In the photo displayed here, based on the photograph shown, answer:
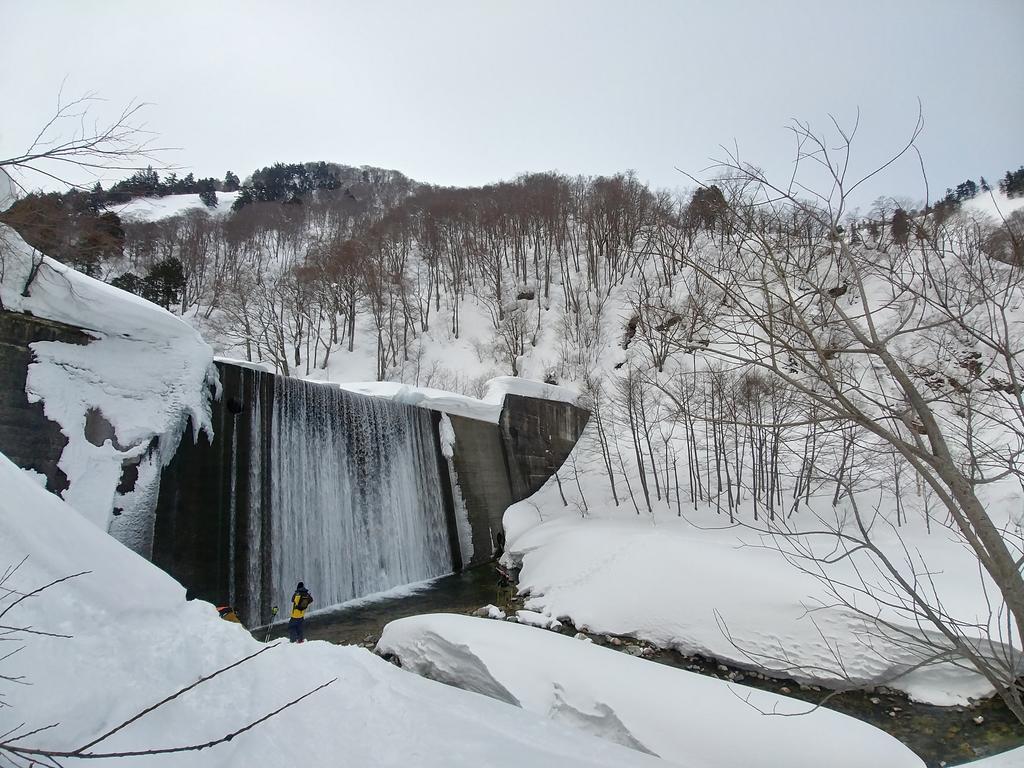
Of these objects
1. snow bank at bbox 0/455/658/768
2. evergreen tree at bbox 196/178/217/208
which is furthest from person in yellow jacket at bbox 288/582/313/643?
evergreen tree at bbox 196/178/217/208

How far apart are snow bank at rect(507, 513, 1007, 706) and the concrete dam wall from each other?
338 cm

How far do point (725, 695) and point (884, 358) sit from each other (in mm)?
4619

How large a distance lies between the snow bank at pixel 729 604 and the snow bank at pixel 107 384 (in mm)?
8184

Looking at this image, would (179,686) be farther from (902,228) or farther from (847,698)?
(847,698)

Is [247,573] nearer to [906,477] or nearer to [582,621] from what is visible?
[582,621]

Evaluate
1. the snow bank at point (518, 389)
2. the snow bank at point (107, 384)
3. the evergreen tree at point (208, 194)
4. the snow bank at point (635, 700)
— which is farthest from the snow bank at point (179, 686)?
the evergreen tree at point (208, 194)

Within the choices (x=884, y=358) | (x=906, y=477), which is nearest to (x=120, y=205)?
(x=884, y=358)

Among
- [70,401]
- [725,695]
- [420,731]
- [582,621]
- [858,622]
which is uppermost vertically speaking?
[70,401]

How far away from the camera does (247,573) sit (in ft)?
33.5

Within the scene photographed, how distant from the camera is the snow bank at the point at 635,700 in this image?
14.9ft

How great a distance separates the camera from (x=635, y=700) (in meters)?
5.23

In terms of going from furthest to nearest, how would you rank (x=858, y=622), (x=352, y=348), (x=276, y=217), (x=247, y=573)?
(x=276, y=217) < (x=352, y=348) < (x=247, y=573) < (x=858, y=622)

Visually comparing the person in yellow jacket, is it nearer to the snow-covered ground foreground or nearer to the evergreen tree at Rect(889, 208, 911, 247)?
the snow-covered ground foreground

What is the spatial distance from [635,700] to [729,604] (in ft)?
18.6
